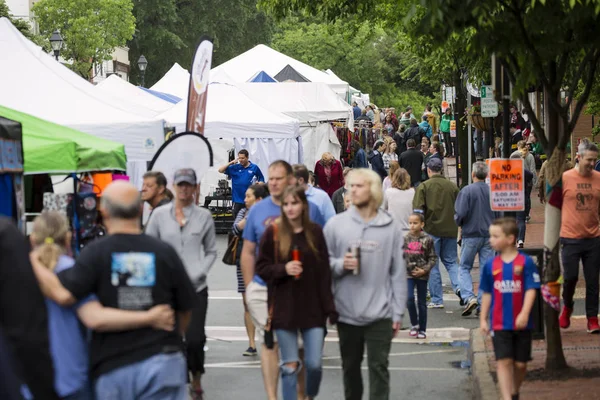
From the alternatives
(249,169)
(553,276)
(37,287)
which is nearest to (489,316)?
(553,276)

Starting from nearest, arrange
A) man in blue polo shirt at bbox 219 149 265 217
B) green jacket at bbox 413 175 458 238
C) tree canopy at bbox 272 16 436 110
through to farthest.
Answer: green jacket at bbox 413 175 458 238, man in blue polo shirt at bbox 219 149 265 217, tree canopy at bbox 272 16 436 110

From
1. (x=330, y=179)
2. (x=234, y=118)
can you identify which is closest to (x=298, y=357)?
(x=330, y=179)

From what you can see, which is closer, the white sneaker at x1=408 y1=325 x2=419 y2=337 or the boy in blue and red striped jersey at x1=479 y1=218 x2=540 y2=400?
the boy in blue and red striped jersey at x1=479 y1=218 x2=540 y2=400

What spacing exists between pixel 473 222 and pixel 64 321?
905 centimetres

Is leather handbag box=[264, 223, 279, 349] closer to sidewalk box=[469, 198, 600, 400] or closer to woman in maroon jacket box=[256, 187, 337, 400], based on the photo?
woman in maroon jacket box=[256, 187, 337, 400]

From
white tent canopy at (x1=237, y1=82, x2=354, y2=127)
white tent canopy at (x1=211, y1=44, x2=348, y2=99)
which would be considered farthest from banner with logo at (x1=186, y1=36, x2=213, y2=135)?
white tent canopy at (x1=211, y1=44, x2=348, y2=99)

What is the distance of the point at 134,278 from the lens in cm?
570

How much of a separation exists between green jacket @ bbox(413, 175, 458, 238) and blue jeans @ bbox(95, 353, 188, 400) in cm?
925

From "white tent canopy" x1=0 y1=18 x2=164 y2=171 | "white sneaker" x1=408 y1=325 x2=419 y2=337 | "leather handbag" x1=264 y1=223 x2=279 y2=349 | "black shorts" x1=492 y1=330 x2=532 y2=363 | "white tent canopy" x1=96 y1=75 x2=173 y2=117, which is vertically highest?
"white tent canopy" x1=96 y1=75 x2=173 y2=117

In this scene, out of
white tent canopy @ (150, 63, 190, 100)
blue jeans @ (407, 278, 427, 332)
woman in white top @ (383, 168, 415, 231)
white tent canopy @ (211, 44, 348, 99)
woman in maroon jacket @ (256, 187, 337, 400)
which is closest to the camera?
woman in maroon jacket @ (256, 187, 337, 400)

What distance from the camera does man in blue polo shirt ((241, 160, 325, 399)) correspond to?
8359 mm

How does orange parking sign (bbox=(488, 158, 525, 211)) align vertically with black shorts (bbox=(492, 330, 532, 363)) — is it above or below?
above

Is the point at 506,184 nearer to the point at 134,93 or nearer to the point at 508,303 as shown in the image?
the point at 508,303

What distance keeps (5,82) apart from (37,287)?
10816 mm
